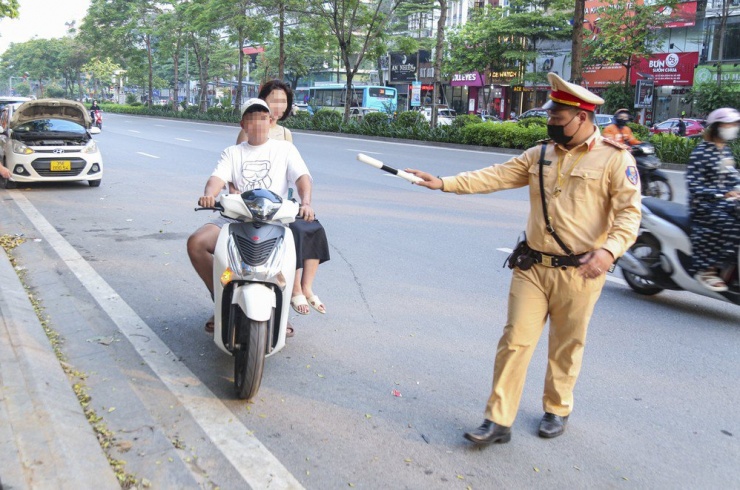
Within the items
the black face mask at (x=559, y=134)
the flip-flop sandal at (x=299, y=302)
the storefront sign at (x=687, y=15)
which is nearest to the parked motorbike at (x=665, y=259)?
the black face mask at (x=559, y=134)

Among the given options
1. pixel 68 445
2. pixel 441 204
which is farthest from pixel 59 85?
pixel 68 445

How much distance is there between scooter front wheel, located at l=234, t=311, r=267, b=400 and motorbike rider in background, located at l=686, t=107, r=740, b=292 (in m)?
3.64

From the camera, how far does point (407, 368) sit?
454cm

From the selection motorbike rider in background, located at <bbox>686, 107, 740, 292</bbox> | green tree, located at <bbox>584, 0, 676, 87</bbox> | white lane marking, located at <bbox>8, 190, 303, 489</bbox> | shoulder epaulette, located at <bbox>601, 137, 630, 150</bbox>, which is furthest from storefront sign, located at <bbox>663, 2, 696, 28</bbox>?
shoulder epaulette, located at <bbox>601, 137, 630, 150</bbox>

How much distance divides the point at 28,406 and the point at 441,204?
8.47 metres

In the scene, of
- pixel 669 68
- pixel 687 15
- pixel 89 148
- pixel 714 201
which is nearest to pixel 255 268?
pixel 714 201

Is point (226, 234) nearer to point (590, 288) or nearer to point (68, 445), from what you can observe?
point (68, 445)

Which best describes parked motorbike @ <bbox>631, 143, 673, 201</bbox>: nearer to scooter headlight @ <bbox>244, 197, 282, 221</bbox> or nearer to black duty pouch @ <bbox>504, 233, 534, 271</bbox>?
black duty pouch @ <bbox>504, 233, 534, 271</bbox>

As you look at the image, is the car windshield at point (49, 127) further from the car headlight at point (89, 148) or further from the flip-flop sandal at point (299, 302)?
the flip-flop sandal at point (299, 302)

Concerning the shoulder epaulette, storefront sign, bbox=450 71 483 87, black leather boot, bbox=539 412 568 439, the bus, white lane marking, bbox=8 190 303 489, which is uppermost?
storefront sign, bbox=450 71 483 87

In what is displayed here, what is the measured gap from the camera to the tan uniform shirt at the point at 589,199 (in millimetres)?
3275

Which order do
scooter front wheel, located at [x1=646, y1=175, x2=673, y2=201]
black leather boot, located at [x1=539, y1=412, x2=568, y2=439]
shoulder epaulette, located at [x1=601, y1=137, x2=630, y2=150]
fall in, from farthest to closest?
scooter front wheel, located at [x1=646, y1=175, x2=673, y2=201], black leather boot, located at [x1=539, y1=412, x2=568, y2=439], shoulder epaulette, located at [x1=601, y1=137, x2=630, y2=150]

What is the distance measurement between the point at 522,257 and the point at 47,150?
10466mm

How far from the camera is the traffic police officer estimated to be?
3283mm
